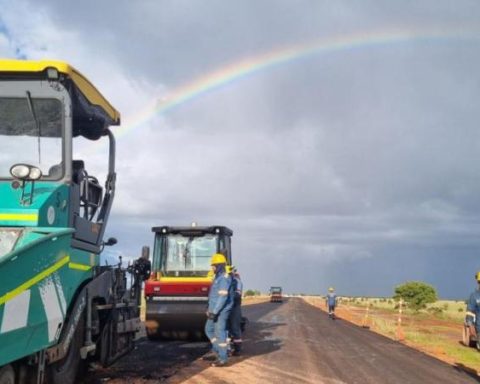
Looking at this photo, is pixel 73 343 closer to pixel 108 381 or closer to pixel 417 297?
pixel 108 381

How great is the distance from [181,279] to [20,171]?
27.7ft

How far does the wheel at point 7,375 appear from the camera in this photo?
194 inches

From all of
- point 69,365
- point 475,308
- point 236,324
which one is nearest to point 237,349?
point 236,324

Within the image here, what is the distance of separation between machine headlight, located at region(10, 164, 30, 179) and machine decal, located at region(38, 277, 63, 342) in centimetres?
Answer: 103

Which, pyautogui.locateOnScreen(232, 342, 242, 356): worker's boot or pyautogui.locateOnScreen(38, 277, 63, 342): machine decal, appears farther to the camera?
pyautogui.locateOnScreen(232, 342, 242, 356): worker's boot

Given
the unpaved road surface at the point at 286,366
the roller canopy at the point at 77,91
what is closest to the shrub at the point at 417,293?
the unpaved road surface at the point at 286,366

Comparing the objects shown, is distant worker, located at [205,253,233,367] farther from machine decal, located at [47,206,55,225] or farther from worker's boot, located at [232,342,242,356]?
machine decal, located at [47,206,55,225]

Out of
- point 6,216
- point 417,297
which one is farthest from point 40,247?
point 417,297

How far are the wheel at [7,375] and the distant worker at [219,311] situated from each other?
228 inches

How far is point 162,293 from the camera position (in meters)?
13.1

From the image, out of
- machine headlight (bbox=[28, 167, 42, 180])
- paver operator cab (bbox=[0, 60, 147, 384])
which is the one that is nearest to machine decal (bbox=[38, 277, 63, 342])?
paver operator cab (bbox=[0, 60, 147, 384])

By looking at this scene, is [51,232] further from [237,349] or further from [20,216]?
[237,349]

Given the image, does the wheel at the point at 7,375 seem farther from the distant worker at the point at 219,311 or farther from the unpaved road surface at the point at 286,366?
the distant worker at the point at 219,311

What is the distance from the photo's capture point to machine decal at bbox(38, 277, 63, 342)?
503 centimetres
